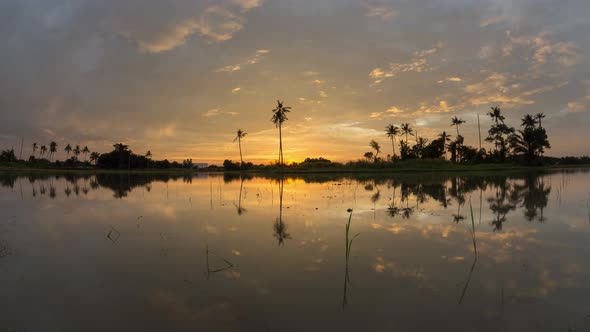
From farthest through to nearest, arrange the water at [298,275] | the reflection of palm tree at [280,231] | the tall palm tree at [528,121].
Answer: the tall palm tree at [528,121], the reflection of palm tree at [280,231], the water at [298,275]

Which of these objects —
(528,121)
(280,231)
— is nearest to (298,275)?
(280,231)

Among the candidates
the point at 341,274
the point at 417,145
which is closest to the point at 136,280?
the point at 341,274

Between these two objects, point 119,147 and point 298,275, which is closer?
point 298,275

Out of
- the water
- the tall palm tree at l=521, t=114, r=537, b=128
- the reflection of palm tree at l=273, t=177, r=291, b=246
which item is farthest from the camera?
the tall palm tree at l=521, t=114, r=537, b=128

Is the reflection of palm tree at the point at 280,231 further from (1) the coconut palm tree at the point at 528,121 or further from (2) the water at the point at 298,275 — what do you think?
(1) the coconut palm tree at the point at 528,121

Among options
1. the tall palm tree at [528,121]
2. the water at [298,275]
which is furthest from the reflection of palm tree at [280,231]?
the tall palm tree at [528,121]

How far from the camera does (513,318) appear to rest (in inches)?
192

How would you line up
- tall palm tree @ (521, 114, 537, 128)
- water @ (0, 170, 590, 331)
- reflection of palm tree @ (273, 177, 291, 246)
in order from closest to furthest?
water @ (0, 170, 590, 331) < reflection of palm tree @ (273, 177, 291, 246) < tall palm tree @ (521, 114, 537, 128)

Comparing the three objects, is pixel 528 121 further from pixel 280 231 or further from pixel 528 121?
pixel 280 231

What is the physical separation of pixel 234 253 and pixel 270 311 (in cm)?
355

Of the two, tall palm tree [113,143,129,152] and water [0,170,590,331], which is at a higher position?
tall palm tree [113,143,129,152]

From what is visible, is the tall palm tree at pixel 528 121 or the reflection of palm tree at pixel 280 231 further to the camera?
the tall palm tree at pixel 528 121

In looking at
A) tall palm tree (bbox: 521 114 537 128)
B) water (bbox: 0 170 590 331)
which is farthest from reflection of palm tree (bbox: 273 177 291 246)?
tall palm tree (bbox: 521 114 537 128)

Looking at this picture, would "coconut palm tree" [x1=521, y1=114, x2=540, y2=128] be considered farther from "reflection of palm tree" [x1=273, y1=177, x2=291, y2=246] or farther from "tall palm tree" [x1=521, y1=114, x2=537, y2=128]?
"reflection of palm tree" [x1=273, y1=177, x2=291, y2=246]
